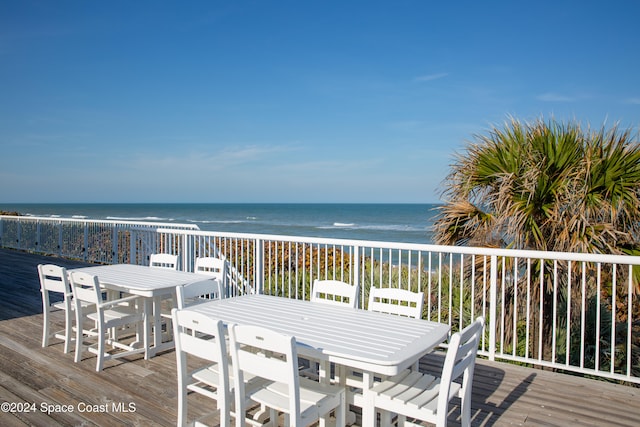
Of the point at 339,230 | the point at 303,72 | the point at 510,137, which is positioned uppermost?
the point at 303,72

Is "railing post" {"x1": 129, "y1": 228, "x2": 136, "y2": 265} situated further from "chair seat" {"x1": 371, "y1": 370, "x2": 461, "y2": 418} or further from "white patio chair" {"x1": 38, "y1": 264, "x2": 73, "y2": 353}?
"chair seat" {"x1": 371, "y1": 370, "x2": 461, "y2": 418}

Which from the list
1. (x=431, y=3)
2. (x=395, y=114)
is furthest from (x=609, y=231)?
(x=395, y=114)

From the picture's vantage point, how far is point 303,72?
60.5ft

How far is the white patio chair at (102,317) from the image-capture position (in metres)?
3.72

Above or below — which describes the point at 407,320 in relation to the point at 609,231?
below

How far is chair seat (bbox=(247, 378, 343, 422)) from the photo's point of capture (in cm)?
217

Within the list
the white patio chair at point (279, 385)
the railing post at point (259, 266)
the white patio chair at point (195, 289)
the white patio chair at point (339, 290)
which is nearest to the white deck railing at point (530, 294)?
the railing post at point (259, 266)

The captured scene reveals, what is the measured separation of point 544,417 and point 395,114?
87.5 ft

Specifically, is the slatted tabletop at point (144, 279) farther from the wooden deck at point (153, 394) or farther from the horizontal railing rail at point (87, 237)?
the horizontal railing rail at point (87, 237)

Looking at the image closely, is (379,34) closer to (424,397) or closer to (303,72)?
(303,72)

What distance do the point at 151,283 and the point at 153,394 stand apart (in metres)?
1.11

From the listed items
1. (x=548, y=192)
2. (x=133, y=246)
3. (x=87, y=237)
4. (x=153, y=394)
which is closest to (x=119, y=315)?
(x=153, y=394)

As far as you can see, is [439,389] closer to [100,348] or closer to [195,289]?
[195,289]

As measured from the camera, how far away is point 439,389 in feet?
7.20
